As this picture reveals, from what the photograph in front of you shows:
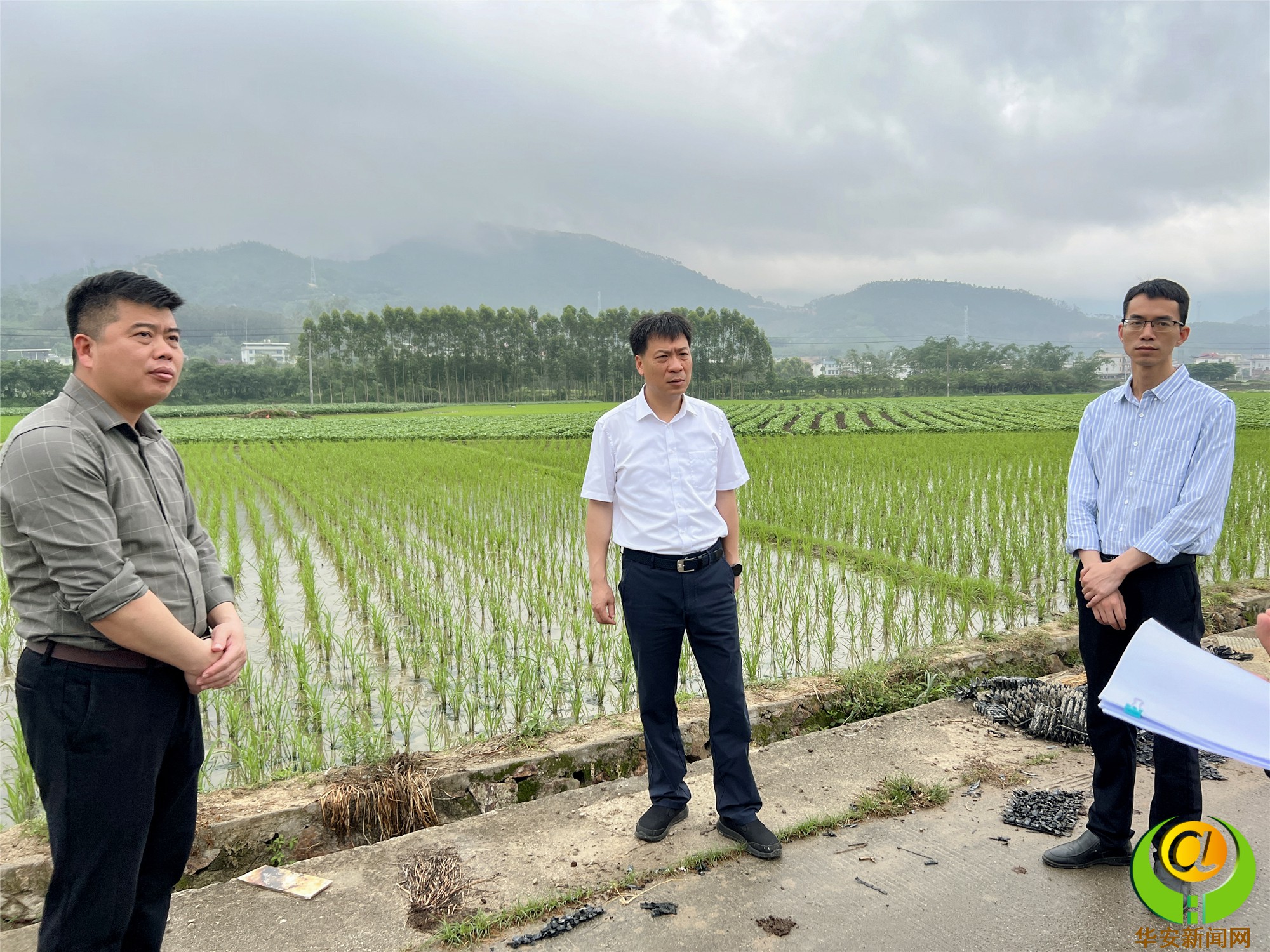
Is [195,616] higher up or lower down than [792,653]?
higher up

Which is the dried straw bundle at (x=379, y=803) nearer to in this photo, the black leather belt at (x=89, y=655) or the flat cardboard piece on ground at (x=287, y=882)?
the flat cardboard piece on ground at (x=287, y=882)

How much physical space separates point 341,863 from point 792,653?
268 cm

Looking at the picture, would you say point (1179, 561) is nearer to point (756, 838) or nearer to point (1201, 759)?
point (1201, 759)

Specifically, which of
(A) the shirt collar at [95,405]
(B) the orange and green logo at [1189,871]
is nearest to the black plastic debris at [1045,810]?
(B) the orange and green logo at [1189,871]

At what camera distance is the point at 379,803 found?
2.36 m

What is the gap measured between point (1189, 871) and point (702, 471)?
4.81 feet

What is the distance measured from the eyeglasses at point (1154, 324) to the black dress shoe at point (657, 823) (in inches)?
73.2

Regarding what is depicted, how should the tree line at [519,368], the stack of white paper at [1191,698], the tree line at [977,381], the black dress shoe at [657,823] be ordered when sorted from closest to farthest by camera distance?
the stack of white paper at [1191,698] < the black dress shoe at [657,823] < the tree line at [977,381] < the tree line at [519,368]

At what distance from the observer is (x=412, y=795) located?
7.85ft

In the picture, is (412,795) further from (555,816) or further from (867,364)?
(867,364)

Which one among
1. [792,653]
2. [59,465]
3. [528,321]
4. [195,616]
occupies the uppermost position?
[528,321]

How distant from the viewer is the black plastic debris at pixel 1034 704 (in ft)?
9.07

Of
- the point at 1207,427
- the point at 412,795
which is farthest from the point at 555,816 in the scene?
the point at 1207,427

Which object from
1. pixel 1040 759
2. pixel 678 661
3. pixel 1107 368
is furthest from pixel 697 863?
pixel 1107 368
